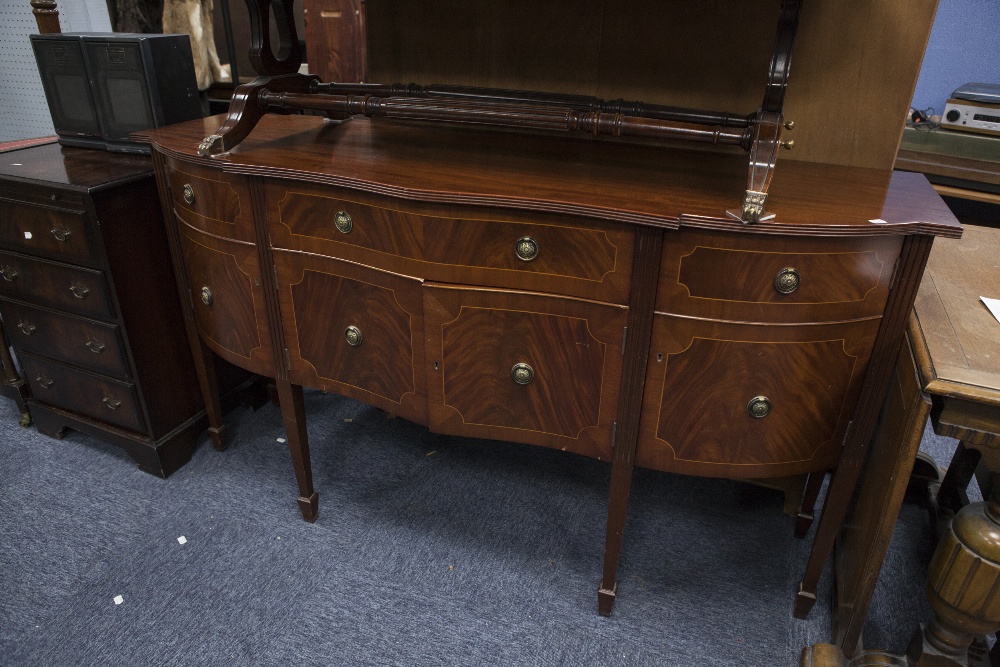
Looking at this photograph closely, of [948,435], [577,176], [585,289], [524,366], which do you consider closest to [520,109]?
[577,176]

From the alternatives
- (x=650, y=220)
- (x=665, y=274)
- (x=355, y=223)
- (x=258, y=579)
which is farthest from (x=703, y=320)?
(x=258, y=579)

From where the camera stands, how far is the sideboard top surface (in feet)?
3.89

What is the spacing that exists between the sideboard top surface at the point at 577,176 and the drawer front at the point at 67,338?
0.64m

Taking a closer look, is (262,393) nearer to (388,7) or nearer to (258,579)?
(258,579)

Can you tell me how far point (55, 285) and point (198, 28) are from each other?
5.38 ft

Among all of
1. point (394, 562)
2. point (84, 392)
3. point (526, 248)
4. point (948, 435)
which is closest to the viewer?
point (948, 435)

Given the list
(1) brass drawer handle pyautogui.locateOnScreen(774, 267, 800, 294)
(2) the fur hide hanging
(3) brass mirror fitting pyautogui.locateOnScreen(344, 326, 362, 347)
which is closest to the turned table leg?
(1) brass drawer handle pyautogui.locateOnScreen(774, 267, 800, 294)

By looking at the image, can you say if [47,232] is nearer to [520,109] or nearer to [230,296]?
[230,296]

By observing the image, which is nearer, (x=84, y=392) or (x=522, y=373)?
(x=522, y=373)

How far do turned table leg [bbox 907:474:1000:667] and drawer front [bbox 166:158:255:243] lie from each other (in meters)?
1.60

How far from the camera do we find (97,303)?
189 cm

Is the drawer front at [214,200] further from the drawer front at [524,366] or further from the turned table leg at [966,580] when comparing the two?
the turned table leg at [966,580]

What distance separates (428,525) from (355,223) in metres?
0.95

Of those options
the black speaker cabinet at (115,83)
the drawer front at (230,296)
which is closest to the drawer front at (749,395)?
Answer: the drawer front at (230,296)
